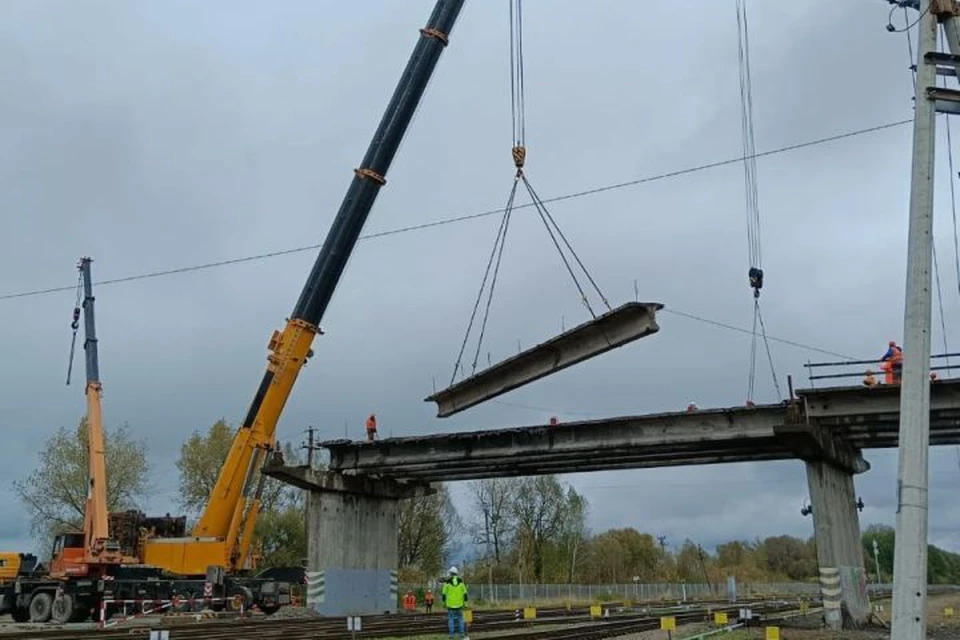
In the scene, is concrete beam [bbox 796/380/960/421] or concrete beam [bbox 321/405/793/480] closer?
concrete beam [bbox 796/380/960/421]

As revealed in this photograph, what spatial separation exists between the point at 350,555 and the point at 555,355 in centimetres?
1890

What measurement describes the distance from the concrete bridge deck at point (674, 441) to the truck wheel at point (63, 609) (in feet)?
42.9

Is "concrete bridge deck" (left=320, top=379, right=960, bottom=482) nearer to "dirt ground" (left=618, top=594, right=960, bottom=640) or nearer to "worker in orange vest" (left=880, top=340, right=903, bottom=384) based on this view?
"worker in orange vest" (left=880, top=340, right=903, bottom=384)

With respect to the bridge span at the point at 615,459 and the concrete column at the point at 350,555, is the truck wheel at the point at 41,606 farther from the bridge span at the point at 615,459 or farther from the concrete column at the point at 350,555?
the concrete column at the point at 350,555

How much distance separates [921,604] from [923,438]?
1877 millimetres

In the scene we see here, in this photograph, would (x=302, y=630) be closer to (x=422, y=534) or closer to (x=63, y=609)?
(x=63, y=609)

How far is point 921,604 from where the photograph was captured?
9.96 metres

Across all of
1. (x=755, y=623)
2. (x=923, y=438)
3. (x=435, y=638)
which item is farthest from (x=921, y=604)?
(x=755, y=623)

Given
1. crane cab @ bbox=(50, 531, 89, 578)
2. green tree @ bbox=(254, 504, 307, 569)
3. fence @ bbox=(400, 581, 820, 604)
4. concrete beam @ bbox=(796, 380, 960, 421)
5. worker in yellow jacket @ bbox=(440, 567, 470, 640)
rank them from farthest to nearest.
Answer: green tree @ bbox=(254, 504, 307, 569) < fence @ bbox=(400, 581, 820, 604) < crane cab @ bbox=(50, 531, 89, 578) < concrete beam @ bbox=(796, 380, 960, 421) < worker in yellow jacket @ bbox=(440, 567, 470, 640)

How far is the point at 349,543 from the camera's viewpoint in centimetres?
4009

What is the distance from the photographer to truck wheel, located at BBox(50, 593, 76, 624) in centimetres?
2977

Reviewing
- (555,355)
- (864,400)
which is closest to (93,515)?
(555,355)

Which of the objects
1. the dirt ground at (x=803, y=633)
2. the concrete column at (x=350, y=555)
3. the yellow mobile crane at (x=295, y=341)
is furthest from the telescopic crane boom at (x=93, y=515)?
the dirt ground at (x=803, y=633)

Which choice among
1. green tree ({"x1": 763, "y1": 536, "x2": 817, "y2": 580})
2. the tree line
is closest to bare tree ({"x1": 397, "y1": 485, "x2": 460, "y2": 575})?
the tree line
